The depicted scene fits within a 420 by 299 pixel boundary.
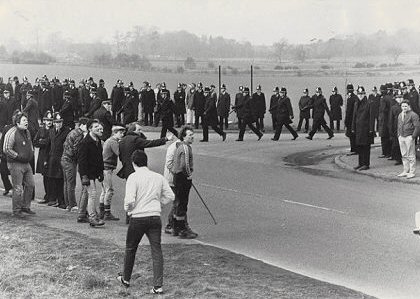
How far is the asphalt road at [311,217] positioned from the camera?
10867 millimetres

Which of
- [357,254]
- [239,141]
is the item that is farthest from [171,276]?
[239,141]

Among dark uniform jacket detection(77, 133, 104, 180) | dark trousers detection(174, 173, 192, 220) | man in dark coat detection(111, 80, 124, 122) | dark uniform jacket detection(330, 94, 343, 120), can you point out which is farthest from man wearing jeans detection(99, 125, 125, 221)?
dark uniform jacket detection(330, 94, 343, 120)

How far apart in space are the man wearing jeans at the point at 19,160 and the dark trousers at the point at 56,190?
1170 mm

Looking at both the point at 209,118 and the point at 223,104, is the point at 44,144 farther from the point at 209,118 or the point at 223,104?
the point at 223,104

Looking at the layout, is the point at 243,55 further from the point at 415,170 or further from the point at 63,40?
the point at 415,170

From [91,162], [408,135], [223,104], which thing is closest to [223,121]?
[223,104]

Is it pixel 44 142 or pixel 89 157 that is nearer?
pixel 89 157

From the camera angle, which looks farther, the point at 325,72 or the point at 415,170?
the point at 325,72

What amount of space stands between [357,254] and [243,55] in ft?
125

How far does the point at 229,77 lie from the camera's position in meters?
47.1

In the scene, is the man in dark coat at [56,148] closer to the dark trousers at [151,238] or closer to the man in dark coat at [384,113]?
the dark trousers at [151,238]

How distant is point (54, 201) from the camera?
16328 mm

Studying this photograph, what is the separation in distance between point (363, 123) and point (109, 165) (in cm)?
902

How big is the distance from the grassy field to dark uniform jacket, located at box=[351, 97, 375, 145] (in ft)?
31.9
